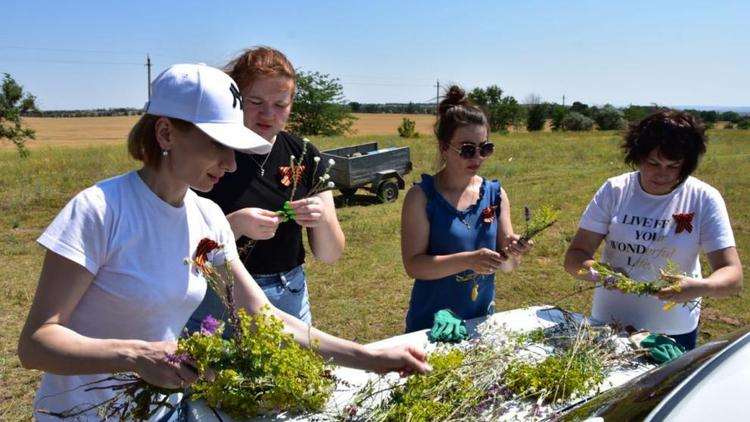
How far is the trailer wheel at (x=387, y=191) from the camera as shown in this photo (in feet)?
42.1

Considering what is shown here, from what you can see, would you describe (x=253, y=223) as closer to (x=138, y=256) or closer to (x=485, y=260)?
(x=138, y=256)

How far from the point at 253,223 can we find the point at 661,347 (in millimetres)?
1673

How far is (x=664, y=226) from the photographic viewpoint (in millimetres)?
2617

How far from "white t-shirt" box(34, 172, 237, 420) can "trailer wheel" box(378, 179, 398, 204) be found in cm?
1118

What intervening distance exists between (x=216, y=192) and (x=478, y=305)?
1340 millimetres

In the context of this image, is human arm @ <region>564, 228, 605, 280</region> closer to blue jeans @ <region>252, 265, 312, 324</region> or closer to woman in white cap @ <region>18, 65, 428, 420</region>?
blue jeans @ <region>252, 265, 312, 324</region>

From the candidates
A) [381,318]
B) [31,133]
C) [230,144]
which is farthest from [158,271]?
[31,133]

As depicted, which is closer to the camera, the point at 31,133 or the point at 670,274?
the point at 670,274

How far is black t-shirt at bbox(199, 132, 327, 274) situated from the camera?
236cm

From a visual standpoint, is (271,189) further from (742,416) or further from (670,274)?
(742,416)

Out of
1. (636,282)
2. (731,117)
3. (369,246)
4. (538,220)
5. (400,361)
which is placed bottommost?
(369,246)

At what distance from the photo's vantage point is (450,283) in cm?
277

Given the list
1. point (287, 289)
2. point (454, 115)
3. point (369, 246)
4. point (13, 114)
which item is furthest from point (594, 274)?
point (13, 114)

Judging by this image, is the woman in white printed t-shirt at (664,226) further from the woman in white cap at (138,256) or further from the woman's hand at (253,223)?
the woman in white cap at (138,256)
